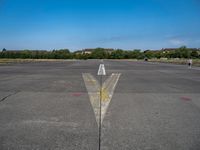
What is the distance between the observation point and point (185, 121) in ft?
13.8

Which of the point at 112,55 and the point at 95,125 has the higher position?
the point at 112,55

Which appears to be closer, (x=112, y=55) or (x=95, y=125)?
(x=95, y=125)

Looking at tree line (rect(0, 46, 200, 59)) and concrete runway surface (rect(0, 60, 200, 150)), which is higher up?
tree line (rect(0, 46, 200, 59))

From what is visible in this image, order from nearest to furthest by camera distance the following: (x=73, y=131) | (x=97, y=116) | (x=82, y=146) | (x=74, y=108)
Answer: (x=82, y=146), (x=73, y=131), (x=97, y=116), (x=74, y=108)

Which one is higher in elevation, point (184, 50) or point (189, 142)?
point (184, 50)

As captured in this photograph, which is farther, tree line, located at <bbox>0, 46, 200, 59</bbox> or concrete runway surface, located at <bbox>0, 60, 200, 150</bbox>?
tree line, located at <bbox>0, 46, 200, 59</bbox>

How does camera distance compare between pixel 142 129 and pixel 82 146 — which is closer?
pixel 82 146

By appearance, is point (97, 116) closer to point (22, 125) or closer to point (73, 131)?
point (73, 131)

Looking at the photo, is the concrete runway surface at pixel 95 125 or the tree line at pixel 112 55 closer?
the concrete runway surface at pixel 95 125

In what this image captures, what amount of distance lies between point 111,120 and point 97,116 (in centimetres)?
43

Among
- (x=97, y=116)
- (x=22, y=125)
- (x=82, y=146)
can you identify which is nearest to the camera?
(x=82, y=146)

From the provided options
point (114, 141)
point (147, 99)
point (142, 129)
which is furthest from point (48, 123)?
point (147, 99)

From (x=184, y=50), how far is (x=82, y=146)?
434 feet

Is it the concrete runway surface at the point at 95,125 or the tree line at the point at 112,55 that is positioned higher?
the tree line at the point at 112,55
